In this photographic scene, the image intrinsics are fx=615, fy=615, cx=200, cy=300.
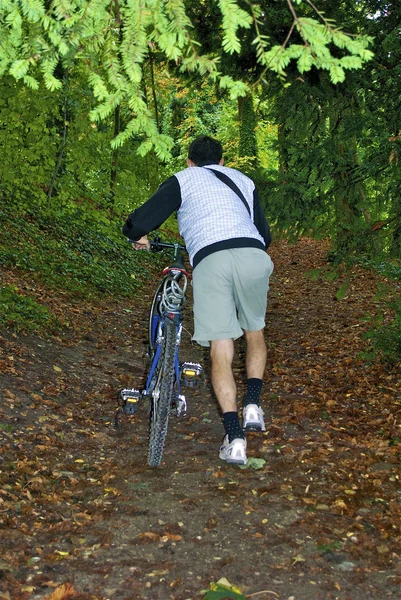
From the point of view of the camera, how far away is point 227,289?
13.5 ft

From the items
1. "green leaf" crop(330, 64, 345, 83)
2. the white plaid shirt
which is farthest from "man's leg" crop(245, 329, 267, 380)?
"green leaf" crop(330, 64, 345, 83)

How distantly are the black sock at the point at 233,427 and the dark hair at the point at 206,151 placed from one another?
176cm

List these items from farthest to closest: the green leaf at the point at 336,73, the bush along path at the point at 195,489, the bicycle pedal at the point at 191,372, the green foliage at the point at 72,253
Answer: the green foliage at the point at 72,253 → the bicycle pedal at the point at 191,372 → the bush along path at the point at 195,489 → the green leaf at the point at 336,73

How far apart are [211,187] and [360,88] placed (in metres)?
3.13

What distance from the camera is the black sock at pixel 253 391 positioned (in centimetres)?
435

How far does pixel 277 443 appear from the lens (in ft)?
15.6

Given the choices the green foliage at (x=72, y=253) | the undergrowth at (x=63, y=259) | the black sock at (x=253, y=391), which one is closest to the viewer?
the black sock at (x=253, y=391)

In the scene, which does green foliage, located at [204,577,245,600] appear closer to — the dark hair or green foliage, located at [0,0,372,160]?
green foliage, located at [0,0,372,160]

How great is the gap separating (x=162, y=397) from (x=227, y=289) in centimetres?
85

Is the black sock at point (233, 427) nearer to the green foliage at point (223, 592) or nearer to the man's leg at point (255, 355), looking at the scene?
the man's leg at point (255, 355)

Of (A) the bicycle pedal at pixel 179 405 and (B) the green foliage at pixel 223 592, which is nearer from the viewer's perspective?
(B) the green foliage at pixel 223 592

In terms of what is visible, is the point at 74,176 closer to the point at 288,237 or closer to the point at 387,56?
the point at 288,237

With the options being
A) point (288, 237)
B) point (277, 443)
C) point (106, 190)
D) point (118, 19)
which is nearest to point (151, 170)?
point (106, 190)

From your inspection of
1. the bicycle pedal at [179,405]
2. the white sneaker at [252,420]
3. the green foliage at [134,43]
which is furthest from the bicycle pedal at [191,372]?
the green foliage at [134,43]
